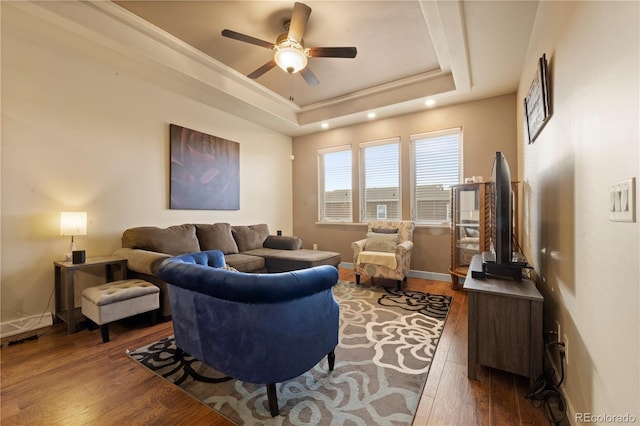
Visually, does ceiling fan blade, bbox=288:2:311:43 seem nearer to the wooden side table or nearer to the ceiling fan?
the ceiling fan

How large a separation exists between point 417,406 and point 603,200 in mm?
1382

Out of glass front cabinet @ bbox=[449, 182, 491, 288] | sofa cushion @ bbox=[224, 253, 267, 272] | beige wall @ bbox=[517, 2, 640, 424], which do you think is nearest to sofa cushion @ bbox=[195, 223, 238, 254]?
sofa cushion @ bbox=[224, 253, 267, 272]

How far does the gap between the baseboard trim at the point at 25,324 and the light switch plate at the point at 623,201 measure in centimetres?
421

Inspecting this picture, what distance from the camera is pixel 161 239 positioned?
307cm

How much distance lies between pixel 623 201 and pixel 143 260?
11.0ft

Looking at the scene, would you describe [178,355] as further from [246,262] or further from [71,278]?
[246,262]

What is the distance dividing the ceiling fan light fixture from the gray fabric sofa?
2.26 m

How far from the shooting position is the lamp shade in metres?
2.49

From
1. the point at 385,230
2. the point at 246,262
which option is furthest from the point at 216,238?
the point at 385,230

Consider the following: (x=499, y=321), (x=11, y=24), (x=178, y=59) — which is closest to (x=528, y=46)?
(x=499, y=321)

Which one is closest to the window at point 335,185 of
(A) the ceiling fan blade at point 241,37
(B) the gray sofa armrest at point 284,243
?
(B) the gray sofa armrest at point 284,243

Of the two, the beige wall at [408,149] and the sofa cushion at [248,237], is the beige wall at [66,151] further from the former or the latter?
the beige wall at [408,149]

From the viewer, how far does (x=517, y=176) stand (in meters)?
3.56

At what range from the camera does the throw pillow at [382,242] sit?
392cm
